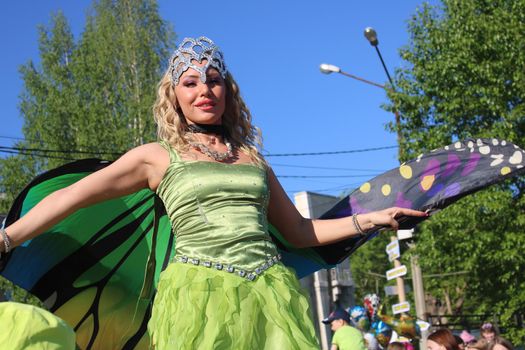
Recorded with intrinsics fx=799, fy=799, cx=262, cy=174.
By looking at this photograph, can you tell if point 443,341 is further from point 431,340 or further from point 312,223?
point 312,223

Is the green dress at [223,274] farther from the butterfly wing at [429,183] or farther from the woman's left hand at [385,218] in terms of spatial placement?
the butterfly wing at [429,183]

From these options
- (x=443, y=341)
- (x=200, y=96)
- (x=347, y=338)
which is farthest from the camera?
(x=347, y=338)

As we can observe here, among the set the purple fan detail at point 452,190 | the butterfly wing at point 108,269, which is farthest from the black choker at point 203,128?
the purple fan detail at point 452,190

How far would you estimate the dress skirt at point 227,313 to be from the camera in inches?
103

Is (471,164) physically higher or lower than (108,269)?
higher

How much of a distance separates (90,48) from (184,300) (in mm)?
24458

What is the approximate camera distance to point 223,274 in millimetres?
2779

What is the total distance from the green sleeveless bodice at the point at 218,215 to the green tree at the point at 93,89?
19.8 m

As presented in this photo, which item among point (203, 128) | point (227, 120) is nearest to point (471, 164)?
point (227, 120)

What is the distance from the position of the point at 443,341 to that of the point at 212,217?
4.25 m

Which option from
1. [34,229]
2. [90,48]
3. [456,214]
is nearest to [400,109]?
[456,214]

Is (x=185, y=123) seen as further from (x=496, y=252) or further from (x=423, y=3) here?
(x=423, y=3)

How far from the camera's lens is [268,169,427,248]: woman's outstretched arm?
331 centimetres

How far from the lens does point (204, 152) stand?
309 centimetres
